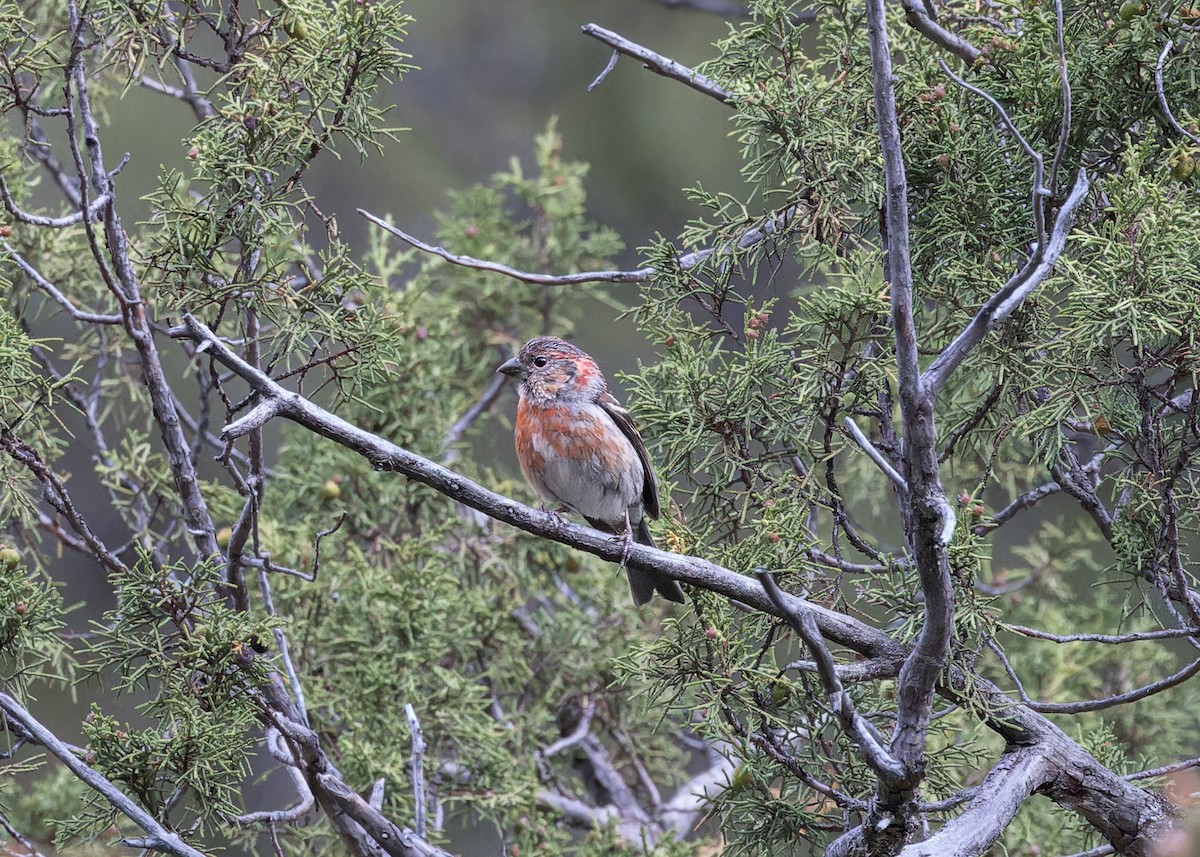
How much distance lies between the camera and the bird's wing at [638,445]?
3617mm

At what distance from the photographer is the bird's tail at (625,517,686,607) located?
145 inches

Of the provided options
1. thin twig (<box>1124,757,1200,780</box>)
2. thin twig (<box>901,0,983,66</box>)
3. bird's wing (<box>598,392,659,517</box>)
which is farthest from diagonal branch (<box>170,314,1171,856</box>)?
thin twig (<box>901,0,983,66</box>)

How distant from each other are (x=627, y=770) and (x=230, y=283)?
10.3 feet

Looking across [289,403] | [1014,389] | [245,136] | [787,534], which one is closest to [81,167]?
[245,136]

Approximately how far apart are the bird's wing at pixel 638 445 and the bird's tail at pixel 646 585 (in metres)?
0.16

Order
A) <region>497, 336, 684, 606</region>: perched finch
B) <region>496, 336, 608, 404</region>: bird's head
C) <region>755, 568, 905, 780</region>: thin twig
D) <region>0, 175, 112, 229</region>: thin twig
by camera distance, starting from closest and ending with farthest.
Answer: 1. <region>755, 568, 905, 780</region>: thin twig
2. <region>0, 175, 112, 229</region>: thin twig
3. <region>497, 336, 684, 606</region>: perched finch
4. <region>496, 336, 608, 404</region>: bird's head

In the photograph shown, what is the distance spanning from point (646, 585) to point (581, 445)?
0.51 m

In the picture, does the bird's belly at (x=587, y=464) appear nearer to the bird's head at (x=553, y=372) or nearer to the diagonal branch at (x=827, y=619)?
the bird's head at (x=553, y=372)

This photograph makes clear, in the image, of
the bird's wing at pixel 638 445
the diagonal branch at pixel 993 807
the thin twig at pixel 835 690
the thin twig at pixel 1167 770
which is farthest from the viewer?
the bird's wing at pixel 638 445

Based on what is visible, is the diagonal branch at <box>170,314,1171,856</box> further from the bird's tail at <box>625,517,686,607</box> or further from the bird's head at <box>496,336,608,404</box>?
the bird's head at <box>496,336,608,404</box>

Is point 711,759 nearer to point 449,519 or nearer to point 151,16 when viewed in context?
point 449,519

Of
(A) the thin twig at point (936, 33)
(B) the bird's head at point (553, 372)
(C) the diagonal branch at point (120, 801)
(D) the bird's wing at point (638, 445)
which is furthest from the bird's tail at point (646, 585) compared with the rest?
(A) the thin twig at point (936, 33)

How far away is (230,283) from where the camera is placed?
3064 millimetres

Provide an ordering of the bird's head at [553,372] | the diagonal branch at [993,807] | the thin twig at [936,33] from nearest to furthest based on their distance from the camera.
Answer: the diagonal branch at [993,807]
the thin twig at [936,33]
the bird's head at [553,372]
